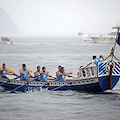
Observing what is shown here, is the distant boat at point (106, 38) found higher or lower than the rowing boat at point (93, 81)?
higher

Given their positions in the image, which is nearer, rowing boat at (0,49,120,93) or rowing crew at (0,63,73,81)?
rowing boat at (0,49,120,93)

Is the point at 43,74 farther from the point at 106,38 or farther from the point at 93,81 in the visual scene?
the point at 106,38

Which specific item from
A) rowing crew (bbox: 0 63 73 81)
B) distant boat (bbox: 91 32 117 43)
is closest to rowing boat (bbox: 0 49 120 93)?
rowing crew (bbox: 0 63 73 81)

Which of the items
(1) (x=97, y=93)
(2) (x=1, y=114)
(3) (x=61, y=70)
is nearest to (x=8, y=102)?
(2) (x=1, y=114)

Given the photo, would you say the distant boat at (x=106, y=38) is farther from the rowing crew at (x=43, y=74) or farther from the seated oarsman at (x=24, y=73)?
the seated oarsman at (x=24, y=73)

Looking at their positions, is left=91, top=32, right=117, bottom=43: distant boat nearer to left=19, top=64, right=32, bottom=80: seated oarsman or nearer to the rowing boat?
left=19, top=64, right=32, bottom=80: seated oarsman

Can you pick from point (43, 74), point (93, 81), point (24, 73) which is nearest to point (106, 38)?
point (43, 74)

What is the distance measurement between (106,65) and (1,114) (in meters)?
7.77

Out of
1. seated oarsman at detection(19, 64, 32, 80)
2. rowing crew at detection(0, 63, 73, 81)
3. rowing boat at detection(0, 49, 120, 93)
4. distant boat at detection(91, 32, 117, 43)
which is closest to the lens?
rowing boat at detection(0, 49, 120, 93)

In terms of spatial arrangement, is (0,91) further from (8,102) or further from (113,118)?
(113,118)

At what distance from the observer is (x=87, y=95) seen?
71.2 ft

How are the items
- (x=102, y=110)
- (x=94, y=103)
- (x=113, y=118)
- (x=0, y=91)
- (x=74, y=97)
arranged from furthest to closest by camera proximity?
1. (x=0, y=91)
2. (x=74, y=97)
3. (x=94, y=103)
4. (x=102, y=110)
5. (x=113, y=118)

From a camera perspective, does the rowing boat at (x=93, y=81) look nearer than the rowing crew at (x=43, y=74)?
Yes

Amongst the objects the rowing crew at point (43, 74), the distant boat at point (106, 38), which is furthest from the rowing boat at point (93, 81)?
the distant boat at point (106, 38)
